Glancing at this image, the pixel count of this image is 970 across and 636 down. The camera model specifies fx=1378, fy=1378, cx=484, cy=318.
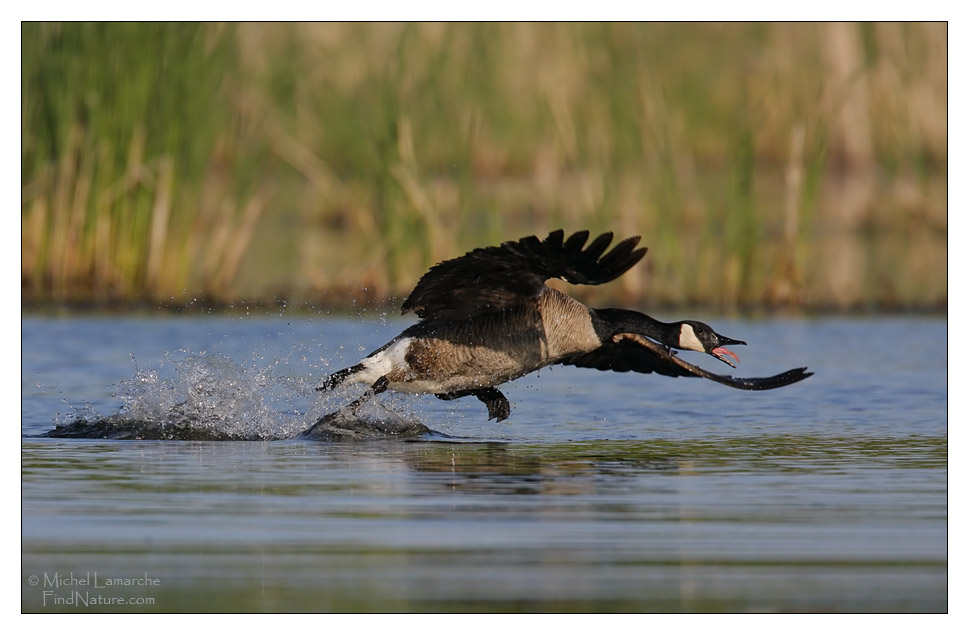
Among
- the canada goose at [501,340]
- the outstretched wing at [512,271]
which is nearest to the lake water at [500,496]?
the canada goose at [501,340]

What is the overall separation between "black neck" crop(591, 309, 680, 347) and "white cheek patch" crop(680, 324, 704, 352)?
44 mm

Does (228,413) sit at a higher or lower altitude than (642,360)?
lower

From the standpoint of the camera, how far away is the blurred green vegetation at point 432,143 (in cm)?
1367

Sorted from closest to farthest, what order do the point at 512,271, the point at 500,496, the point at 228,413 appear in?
the point at 500,496
the point at 512,271
the point at 228,413

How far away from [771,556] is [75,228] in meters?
9.91

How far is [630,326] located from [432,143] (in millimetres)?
6320

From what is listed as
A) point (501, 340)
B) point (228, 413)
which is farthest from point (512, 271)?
point (228, 413)

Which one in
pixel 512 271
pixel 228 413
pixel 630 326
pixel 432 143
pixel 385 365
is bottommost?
pixel 228 413

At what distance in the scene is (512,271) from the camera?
8.89m

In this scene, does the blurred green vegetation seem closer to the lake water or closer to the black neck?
the lake water

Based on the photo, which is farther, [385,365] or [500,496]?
[385,365]

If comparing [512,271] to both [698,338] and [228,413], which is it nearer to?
[698,338]

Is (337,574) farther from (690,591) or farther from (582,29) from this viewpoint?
(582,29)

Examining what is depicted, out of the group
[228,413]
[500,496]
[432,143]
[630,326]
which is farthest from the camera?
[432,143]
